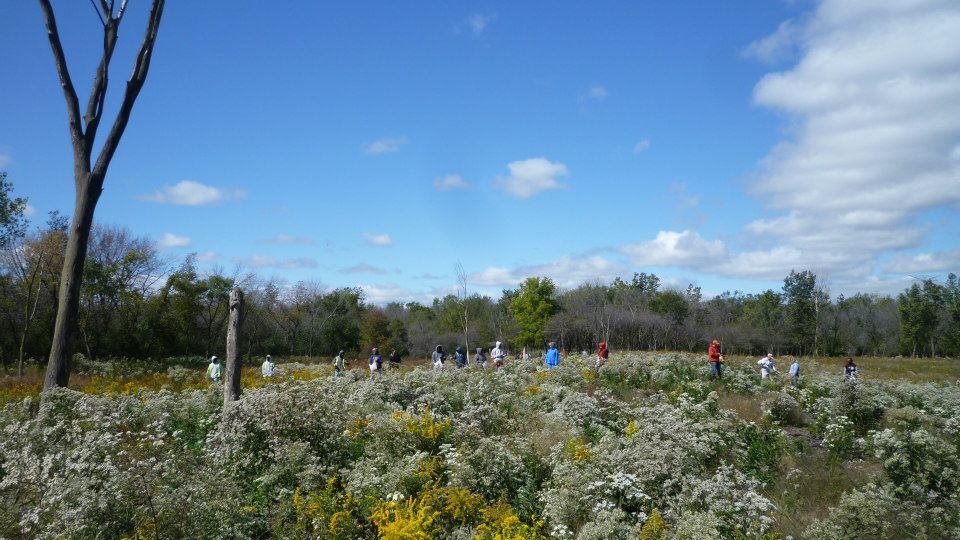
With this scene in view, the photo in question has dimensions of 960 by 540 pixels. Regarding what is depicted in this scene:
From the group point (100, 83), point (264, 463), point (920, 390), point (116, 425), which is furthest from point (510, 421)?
point (920, 390)

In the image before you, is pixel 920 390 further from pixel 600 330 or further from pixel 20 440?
pixel 600 330

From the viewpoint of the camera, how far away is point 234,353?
1080 cm

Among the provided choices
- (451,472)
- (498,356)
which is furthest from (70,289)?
(498,356)

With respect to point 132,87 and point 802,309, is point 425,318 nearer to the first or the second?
point 802,309

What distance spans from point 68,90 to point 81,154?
4.32 ft

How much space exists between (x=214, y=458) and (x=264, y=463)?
27.6 inches

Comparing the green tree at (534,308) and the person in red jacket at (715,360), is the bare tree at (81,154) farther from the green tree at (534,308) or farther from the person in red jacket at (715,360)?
the green tree at (534,308)

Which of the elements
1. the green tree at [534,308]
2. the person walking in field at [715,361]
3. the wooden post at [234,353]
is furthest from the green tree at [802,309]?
the wooden post at [234,353]

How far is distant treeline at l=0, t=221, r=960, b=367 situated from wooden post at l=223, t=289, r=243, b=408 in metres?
19.4

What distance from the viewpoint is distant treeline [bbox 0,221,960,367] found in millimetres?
34094

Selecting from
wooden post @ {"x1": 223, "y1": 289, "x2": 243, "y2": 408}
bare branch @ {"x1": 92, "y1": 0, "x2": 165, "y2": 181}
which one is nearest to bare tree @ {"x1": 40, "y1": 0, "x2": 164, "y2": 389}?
bare branch @ {"x1": 92, "y1": 0, "x2": 165, "y2": 181}

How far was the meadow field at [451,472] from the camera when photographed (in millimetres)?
5918

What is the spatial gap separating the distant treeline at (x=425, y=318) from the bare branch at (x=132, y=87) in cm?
1767

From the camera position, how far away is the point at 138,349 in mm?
38219
